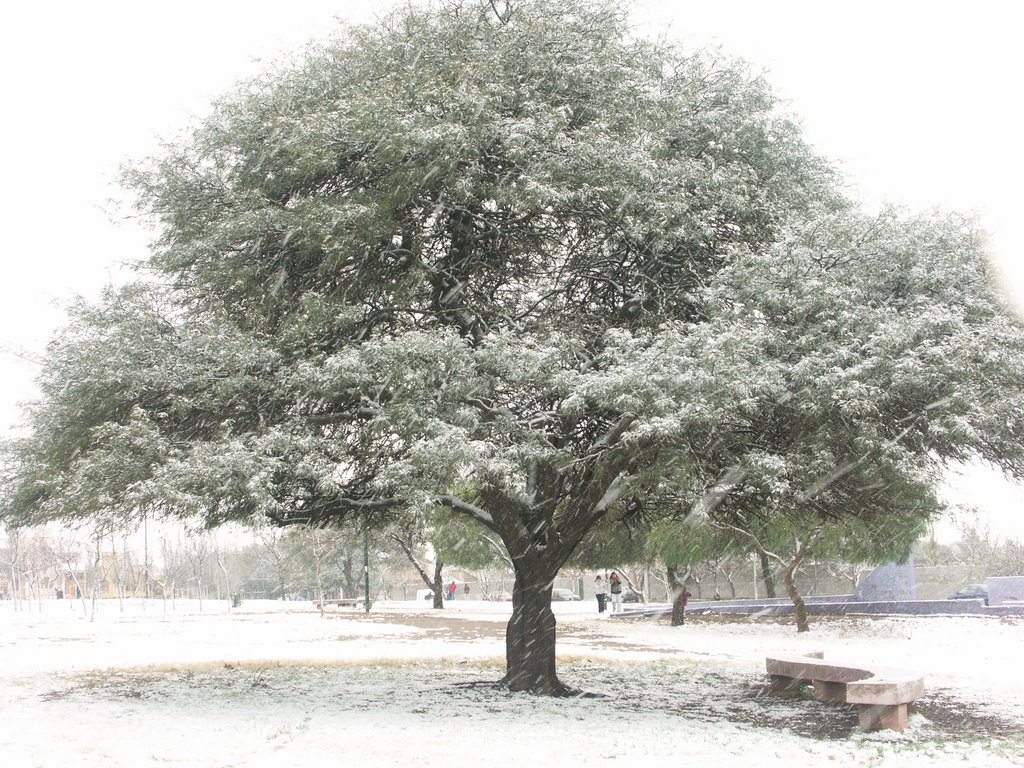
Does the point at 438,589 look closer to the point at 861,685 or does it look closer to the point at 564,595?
the point at 564,595

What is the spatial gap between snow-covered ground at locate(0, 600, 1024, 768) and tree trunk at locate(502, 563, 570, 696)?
387 mm

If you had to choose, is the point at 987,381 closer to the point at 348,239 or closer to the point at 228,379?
the point at 348,239

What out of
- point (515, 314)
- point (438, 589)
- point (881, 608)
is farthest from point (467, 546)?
point (515, 314)

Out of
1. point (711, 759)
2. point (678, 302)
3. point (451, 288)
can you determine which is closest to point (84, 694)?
point (451, 288)

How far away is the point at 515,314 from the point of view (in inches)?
462

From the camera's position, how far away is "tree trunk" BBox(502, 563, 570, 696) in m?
11.2

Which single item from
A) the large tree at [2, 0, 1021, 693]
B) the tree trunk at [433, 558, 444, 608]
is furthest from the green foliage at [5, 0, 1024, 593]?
the tree trunk at [433, 558, 444, 608]

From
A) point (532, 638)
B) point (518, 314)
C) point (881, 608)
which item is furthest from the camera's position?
point (881, 608)

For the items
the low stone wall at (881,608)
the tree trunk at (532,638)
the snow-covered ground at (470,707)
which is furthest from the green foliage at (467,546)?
the tree trunk at (532,638)

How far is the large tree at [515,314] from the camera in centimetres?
849

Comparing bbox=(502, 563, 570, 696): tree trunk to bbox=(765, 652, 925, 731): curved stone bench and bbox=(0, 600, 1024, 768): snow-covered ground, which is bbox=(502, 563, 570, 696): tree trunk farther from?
bbox=(765, 652, 925, 731): curved stone bench

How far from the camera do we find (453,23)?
36.5 ft

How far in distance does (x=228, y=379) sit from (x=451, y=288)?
3.17 m

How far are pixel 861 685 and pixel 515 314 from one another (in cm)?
600
